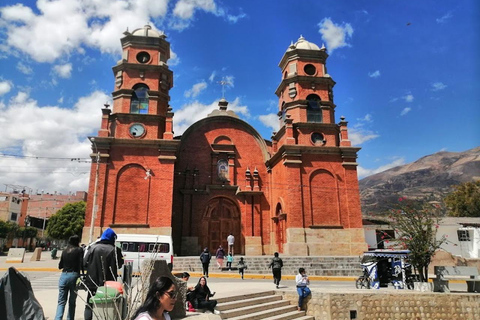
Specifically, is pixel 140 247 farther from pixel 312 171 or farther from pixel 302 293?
pixel 312 171

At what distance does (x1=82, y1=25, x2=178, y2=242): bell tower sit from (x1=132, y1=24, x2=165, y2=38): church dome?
79mm

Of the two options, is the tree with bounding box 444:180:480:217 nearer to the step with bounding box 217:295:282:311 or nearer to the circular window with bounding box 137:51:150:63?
the step with bounding box 217:295:282:311

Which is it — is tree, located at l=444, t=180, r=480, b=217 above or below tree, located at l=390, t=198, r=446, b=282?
above

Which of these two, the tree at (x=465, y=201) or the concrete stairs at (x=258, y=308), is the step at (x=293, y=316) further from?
the tree at (x=465, y=201)

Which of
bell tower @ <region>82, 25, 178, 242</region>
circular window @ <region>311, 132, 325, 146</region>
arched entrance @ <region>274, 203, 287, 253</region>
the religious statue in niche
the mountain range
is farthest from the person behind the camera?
the mountain range

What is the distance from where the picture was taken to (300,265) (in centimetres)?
1950

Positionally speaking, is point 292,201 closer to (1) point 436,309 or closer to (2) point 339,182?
(2) point 339,182

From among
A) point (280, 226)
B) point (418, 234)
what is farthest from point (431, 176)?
point (418, 234)

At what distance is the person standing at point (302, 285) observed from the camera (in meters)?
11.0

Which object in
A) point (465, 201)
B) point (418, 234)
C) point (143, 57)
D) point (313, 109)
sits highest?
point (143, 57)

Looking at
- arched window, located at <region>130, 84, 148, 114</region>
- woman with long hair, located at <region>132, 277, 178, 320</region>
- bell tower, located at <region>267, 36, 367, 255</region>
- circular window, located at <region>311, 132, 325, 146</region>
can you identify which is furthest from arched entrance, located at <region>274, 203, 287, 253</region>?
woman with long hair, located at <region>132, 277, 178, 320</region>

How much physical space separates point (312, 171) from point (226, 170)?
7.14 m

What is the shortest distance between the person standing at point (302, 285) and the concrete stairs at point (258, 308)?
0.49m

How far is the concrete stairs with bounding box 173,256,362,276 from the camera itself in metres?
19.2
